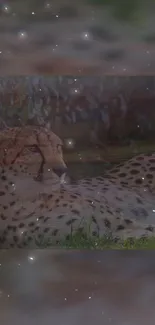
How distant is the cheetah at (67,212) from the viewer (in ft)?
2.44

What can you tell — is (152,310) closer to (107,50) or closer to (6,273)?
(6,273)

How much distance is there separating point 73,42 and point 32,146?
205 mm

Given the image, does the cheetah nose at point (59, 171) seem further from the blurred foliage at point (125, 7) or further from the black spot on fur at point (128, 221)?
the blurred foliage at point (125, 7)

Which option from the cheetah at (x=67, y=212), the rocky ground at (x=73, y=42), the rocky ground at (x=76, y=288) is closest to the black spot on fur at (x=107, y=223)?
the cheetah at (x=67, y=212)

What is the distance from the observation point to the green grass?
697mm

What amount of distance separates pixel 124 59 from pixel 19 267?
27 cm

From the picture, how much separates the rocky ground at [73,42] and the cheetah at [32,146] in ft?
0.57

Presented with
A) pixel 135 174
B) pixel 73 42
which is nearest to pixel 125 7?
pixel 73 42

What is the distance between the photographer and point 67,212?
76 cm

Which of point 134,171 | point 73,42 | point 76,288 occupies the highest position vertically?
point 73,42

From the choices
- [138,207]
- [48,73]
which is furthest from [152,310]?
[48,73]

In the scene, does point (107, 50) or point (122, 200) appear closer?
point (107, 50)

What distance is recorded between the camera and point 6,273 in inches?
24.8

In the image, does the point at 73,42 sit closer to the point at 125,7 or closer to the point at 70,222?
the point at 125,7
